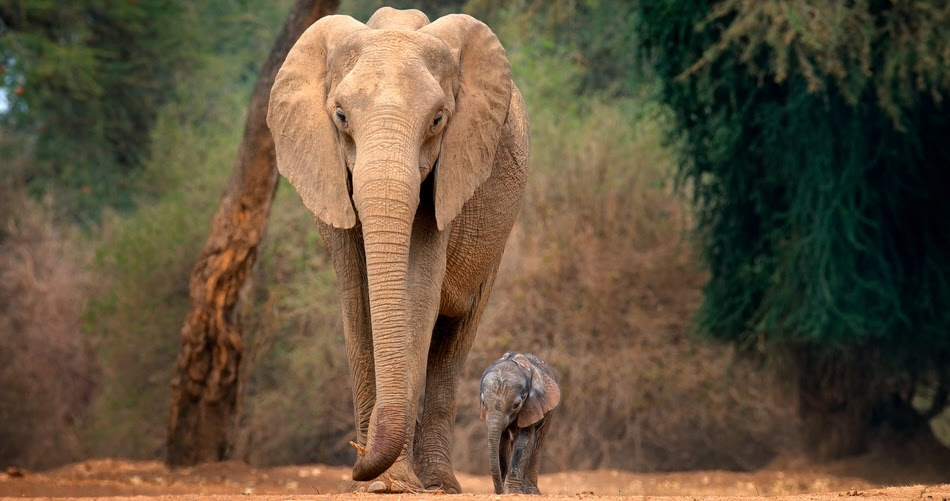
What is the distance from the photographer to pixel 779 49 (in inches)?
578

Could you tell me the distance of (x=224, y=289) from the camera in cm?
1412

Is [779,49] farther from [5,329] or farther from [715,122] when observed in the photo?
[5,329]

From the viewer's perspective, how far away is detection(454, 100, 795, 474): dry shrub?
1850 centimetres

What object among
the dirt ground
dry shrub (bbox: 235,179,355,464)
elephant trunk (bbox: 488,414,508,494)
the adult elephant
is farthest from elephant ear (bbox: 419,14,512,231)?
dry shrub (bbox: 235,179,355,464)

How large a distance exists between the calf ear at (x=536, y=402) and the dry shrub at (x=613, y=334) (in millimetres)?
9354

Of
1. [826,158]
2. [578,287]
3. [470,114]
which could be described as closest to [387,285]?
[470,114]

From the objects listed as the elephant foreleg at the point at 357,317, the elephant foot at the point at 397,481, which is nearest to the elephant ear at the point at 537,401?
the elephant foreleg at the point at 357,317

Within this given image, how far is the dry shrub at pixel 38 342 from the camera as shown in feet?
64.8

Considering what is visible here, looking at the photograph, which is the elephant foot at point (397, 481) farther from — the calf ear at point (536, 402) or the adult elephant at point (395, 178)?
the calf ear at point (536, 402)

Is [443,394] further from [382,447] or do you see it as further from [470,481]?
[470,481]

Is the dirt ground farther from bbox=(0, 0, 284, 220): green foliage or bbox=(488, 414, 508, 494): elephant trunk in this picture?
bbox=(0, 0, 284, 220): green foliage

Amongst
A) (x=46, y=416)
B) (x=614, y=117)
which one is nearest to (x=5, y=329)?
(x=46, y=416)

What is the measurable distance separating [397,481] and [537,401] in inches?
63.7

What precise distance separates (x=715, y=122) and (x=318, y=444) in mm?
7644
